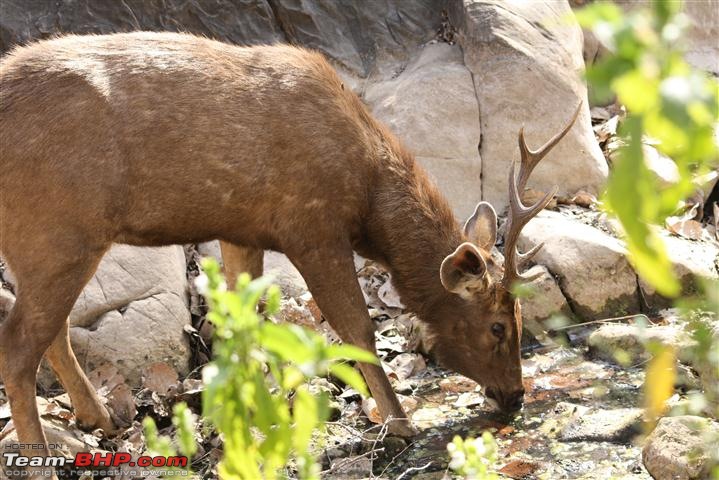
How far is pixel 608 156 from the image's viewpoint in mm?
9289

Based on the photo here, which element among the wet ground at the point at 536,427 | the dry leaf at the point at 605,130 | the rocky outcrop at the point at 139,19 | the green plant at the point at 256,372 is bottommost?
the wet ground at the point at 536,427

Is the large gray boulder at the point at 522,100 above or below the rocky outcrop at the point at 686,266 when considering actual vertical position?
above

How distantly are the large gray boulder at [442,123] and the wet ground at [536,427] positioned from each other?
1959mm

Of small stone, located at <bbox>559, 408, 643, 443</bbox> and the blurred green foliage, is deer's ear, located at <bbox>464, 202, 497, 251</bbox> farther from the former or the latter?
the blurred green foliage

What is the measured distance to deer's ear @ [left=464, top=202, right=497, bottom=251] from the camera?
6527 mm

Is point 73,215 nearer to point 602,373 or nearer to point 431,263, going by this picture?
point 431,263

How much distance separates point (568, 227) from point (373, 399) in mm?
2657

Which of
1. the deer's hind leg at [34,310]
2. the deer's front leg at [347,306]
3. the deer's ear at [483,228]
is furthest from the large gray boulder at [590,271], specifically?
the deer's hind leg at [34,310]

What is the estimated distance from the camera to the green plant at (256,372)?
147 cm

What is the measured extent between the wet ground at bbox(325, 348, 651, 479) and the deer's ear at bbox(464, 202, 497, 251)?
982 millimetres

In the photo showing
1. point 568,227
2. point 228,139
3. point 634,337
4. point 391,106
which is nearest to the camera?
point 228,139

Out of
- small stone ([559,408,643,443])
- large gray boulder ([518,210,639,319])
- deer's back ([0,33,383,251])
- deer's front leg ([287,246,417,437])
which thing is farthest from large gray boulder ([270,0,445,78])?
small stone ([559,408,643,443])

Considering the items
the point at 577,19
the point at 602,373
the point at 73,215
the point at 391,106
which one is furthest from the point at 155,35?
the point at 577,19

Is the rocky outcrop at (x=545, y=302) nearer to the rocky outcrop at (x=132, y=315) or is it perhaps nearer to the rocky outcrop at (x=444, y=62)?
the rocky outcrop at (x=444, y=62)
